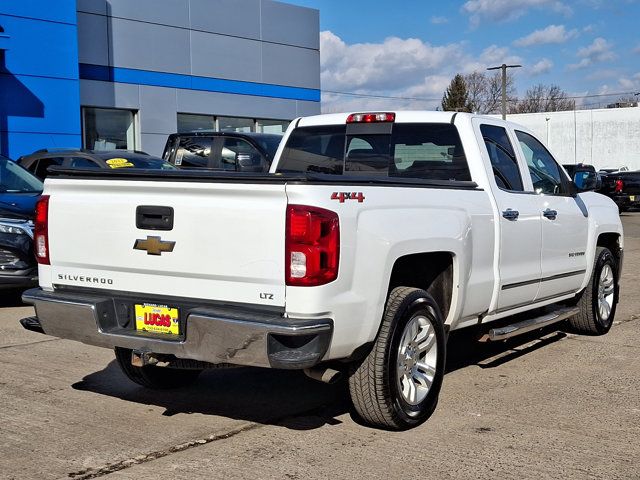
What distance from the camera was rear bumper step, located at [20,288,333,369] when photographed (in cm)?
Answer: 414

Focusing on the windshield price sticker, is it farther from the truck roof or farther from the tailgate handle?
the tailgate handle

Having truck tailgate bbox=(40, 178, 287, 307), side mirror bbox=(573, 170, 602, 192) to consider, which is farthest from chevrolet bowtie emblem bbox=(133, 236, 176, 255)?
side mirror bbox=(573, 170, 602, 192)

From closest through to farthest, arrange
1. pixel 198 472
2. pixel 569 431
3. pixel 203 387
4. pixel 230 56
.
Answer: pixel 198 472, pixel 569 431, pixel 203 387, pixel 230 56

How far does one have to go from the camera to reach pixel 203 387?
604 cm

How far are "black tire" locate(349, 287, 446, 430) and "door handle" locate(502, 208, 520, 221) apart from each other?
120 centimetres

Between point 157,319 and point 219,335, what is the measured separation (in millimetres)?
490

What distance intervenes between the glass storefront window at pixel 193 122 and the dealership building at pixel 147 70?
0.11 feet

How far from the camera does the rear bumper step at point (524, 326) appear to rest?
5.86m

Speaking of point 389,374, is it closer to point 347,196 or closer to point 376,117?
point 347,196

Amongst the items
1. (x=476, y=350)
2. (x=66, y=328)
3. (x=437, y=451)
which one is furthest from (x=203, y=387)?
(x=476, y=350)

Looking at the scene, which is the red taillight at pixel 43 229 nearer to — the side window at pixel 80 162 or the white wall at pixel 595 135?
the side window at pixel 80 162

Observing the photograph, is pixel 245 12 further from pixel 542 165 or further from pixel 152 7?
pixel 542 165

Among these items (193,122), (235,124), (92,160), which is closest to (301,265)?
(92,160)

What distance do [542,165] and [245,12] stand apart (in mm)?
19409
